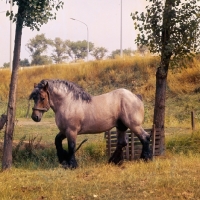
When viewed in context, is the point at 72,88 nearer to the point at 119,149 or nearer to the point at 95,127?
the point at 95,127

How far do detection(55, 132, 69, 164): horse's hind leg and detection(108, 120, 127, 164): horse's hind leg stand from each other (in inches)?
46.3

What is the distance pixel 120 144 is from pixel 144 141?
630 mm

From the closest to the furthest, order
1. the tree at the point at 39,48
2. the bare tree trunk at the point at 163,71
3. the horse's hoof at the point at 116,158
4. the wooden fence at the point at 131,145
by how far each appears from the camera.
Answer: the horse's hoof at the point at 116,158, the wooden fence at the point at 131,145, the bare tree trunk at the point at 163,71, the tree at the point at 39,48

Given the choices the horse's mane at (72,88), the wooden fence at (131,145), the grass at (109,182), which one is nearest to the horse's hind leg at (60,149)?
the grass at (109,182)

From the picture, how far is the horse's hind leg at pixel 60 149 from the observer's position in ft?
41.8

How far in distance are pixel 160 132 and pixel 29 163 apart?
379 centimetres

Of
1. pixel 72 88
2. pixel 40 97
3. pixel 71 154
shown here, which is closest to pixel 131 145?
pixel 71 154

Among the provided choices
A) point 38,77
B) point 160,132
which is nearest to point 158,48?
point 160,132

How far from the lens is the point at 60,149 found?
503 inches

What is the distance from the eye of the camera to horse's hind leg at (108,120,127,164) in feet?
43.2

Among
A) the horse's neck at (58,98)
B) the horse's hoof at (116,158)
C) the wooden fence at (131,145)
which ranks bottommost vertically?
the horse's hoof at (116,158)

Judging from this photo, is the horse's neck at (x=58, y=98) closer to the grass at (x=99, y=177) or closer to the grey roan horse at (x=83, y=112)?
the grey roan horse at (x=83, y=112)

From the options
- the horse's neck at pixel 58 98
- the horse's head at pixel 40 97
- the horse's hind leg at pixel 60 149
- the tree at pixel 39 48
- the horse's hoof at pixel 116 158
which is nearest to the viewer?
the horse's head at pixel 40 97

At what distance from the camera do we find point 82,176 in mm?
11414
